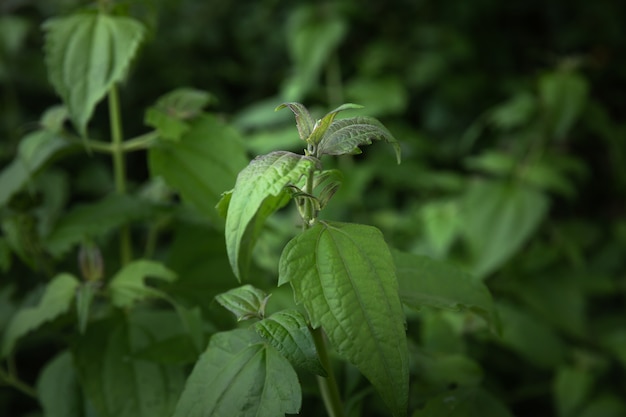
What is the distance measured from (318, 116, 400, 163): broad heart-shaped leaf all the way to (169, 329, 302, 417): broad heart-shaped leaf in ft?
0.77

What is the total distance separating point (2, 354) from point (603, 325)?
61.0 inches

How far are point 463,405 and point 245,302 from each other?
35cm

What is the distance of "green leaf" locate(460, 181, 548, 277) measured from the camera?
1662 millimetres

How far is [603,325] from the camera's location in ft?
6.12

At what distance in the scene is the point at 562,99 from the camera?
1729mm

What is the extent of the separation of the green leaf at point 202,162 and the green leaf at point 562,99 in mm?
998

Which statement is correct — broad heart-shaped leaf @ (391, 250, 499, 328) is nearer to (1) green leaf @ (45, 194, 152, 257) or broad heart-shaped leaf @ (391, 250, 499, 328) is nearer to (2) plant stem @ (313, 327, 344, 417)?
(2) plant stem @ (313, 327, 344, 417)

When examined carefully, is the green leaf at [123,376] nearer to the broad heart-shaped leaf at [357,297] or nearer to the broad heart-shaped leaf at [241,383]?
the broad heart-shaped leaf at [241,383]

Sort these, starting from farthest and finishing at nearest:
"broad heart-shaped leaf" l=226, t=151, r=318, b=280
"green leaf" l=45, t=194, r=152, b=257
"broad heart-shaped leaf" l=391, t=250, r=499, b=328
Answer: "green leaf" l=45, t=194, r=152, b=257
"broad heart-shaped leaf" l=391, t=250, r=499, b=328
"broad heart-shaped leaf" l=226, t=151, r=318, b=280

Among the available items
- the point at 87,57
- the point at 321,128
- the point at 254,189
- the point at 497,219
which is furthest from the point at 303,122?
the point at 497,219

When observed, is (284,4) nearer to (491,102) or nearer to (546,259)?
(491,102)

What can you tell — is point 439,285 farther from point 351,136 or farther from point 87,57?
point 87,57

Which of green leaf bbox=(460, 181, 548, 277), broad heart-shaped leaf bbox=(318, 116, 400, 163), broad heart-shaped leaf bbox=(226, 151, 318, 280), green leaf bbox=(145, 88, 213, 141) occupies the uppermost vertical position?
broad heart-shaped leaf bbox=(318, 116, 400, 163)

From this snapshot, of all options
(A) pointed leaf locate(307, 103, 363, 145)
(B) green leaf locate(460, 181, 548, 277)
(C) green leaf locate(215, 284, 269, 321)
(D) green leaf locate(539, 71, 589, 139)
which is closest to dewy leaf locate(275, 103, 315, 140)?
(A) pointed leaf locate(307, 103, 363, 145)
